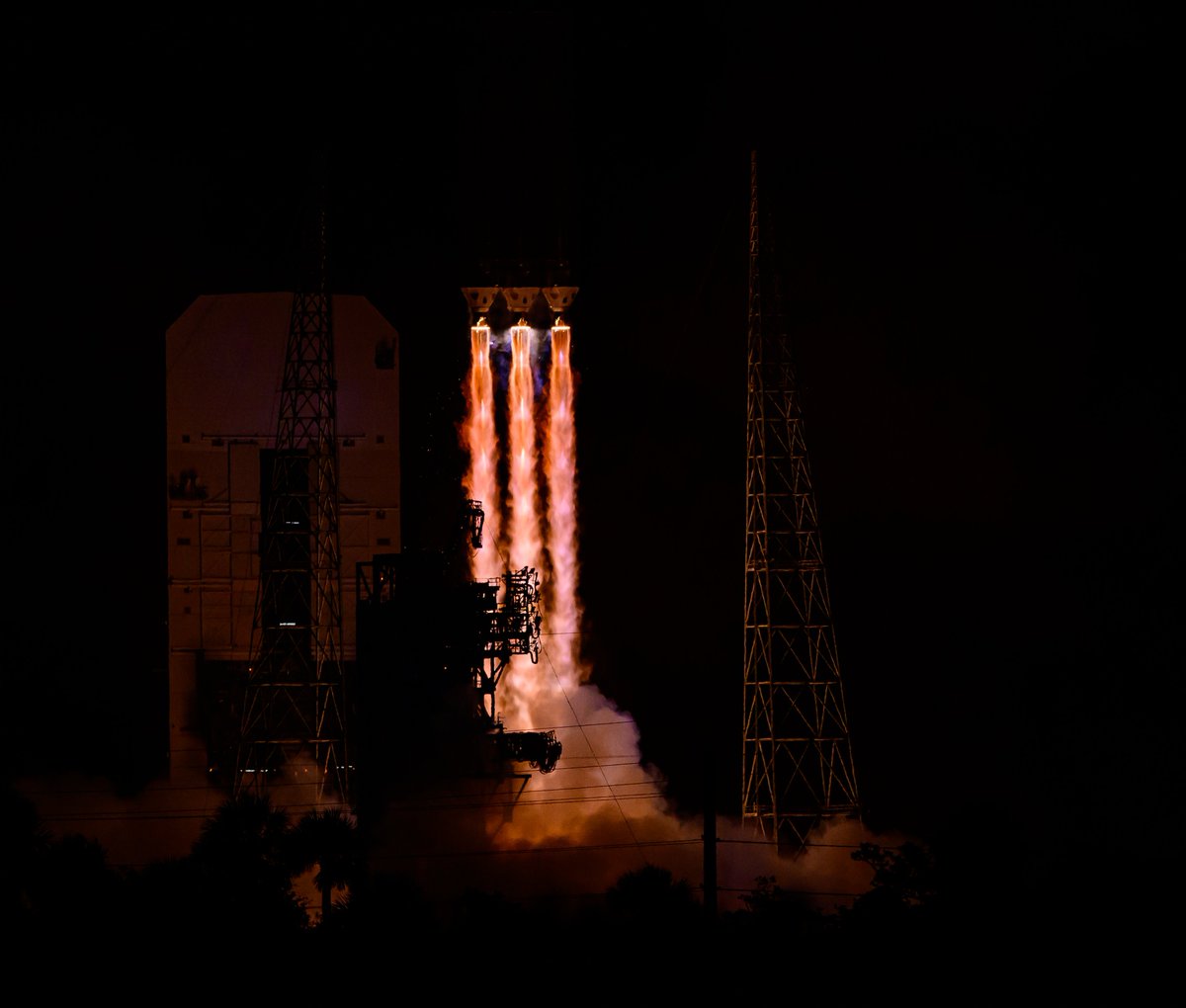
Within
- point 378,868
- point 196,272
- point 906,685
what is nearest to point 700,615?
point 906,685

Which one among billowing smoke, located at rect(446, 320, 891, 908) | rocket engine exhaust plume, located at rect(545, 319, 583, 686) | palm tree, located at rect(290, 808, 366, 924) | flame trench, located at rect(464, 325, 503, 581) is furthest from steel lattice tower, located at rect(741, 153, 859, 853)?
palm tree, located at rect(290, 808, 366, 924)

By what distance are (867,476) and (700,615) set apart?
4706 mm

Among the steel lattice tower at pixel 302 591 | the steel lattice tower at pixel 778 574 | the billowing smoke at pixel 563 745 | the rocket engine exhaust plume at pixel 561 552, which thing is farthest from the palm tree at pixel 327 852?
the rocket engine exhaust plume at pixel 561 552

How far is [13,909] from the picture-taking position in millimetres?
18641

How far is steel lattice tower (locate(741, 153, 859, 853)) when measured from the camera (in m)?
25.9

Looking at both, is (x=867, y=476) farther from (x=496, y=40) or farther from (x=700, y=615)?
(x=496, y=40)

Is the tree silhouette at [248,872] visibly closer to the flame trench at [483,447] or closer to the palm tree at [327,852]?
the palm tree at [327,852]

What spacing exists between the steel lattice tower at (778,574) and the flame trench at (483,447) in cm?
578

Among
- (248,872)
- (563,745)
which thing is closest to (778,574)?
(563,745)

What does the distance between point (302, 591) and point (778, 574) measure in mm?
9907

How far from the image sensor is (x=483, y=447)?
100 ft

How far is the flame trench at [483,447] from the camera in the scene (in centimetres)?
2981

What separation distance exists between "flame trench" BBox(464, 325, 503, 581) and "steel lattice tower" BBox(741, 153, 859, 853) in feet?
19.0

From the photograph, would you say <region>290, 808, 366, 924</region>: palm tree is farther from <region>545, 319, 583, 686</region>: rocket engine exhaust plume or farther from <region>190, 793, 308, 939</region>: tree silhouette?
<region>545, 319, 583, 686</region>: rocket engine exhaust plume
